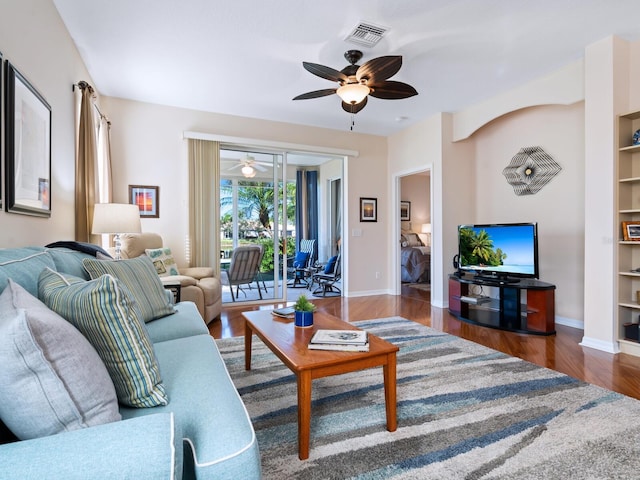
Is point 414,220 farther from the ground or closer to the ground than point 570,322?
farther from the ground

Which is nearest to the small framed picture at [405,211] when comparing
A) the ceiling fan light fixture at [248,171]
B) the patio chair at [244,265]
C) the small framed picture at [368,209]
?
the small framed picture at [368,209]

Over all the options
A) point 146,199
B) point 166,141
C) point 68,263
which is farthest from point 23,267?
point 166,141

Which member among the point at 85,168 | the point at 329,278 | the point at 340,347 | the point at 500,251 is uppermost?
the point at 85,168

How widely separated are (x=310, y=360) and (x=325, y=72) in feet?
7.61

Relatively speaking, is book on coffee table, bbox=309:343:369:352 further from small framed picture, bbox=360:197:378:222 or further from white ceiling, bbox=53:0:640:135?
small framed picture, bbox=360:197:378:222

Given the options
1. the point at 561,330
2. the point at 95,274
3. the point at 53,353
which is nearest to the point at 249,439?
the point at 53,353

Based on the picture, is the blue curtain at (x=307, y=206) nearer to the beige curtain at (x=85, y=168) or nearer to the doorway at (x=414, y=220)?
the doorway at (x=414, y=220)

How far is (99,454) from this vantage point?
27.0 inches

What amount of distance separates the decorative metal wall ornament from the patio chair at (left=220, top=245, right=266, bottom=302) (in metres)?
3.59

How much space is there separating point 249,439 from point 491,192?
476 cm

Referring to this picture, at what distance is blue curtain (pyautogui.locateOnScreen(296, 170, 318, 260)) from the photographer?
7.25 metres

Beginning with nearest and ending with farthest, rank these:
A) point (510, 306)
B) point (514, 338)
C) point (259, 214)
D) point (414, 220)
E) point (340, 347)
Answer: point (340, 347) < point (514, 338) < point (510, 306) < point (259, 214) < point (414, 220)

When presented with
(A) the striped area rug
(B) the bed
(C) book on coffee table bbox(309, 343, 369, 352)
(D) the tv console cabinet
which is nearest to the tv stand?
(D) the tv console cabinet

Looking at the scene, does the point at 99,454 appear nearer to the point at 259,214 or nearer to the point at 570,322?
the point at 570,322
